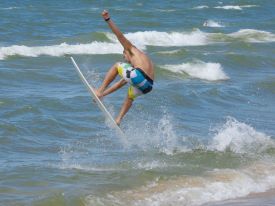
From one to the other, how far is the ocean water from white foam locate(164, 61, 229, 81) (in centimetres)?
4

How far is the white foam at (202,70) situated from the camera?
78.7 ft

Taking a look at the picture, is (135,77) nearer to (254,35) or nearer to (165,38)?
(165,38)

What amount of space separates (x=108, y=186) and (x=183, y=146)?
3.15 m

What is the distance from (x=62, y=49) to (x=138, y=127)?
13.9 metres

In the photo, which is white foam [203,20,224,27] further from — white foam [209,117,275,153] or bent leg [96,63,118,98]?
bent leg [96,63,118,98]

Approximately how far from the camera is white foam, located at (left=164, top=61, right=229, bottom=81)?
944 inches

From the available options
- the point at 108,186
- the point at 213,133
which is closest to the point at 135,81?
the point at 108,186

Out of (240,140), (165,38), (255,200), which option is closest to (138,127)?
(240,140)

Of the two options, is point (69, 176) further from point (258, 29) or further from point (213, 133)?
point (258, 29)

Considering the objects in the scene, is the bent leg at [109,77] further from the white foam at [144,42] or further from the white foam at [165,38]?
the white foam at [165,38]

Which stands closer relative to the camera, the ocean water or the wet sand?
the wet sand

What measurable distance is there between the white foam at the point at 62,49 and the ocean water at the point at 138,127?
4 centimetres

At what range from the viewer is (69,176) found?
11180 mm

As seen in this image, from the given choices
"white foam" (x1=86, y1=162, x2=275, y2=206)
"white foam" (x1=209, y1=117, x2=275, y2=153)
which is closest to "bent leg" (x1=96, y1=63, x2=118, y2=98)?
"white foam" (x1=86, y1=162, x2=275, y2=206)
